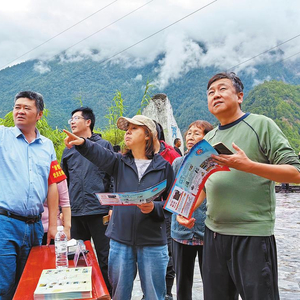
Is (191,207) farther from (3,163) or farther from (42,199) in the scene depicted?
(3,163)

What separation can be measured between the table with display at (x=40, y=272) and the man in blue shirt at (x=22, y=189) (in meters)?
0.15

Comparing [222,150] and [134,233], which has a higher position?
[222,150]

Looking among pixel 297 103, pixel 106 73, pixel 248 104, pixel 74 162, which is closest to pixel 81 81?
pixel 106 73

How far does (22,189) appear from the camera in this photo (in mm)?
2486

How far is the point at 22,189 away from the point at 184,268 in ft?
4.97

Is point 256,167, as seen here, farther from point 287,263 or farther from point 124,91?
point 124,91

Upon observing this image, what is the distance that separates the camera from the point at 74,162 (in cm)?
374

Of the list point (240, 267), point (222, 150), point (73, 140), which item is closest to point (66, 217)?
point (73, 140)

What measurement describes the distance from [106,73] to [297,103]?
41497 millimetres

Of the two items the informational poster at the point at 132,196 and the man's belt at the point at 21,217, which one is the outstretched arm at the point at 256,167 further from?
the man's belt at the point at 21,217

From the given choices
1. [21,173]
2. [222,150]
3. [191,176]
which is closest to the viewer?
[222,150]

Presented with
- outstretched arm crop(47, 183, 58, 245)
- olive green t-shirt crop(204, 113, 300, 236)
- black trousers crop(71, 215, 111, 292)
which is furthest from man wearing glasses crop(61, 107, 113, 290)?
olive green t-shirt crop(204, 113, 300, 236)

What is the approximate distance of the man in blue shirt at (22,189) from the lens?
2371mm

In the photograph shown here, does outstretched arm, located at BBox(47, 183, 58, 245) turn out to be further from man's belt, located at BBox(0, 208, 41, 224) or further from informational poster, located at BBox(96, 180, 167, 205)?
informational poster, located at BBox(96, 180, 167, 205)
